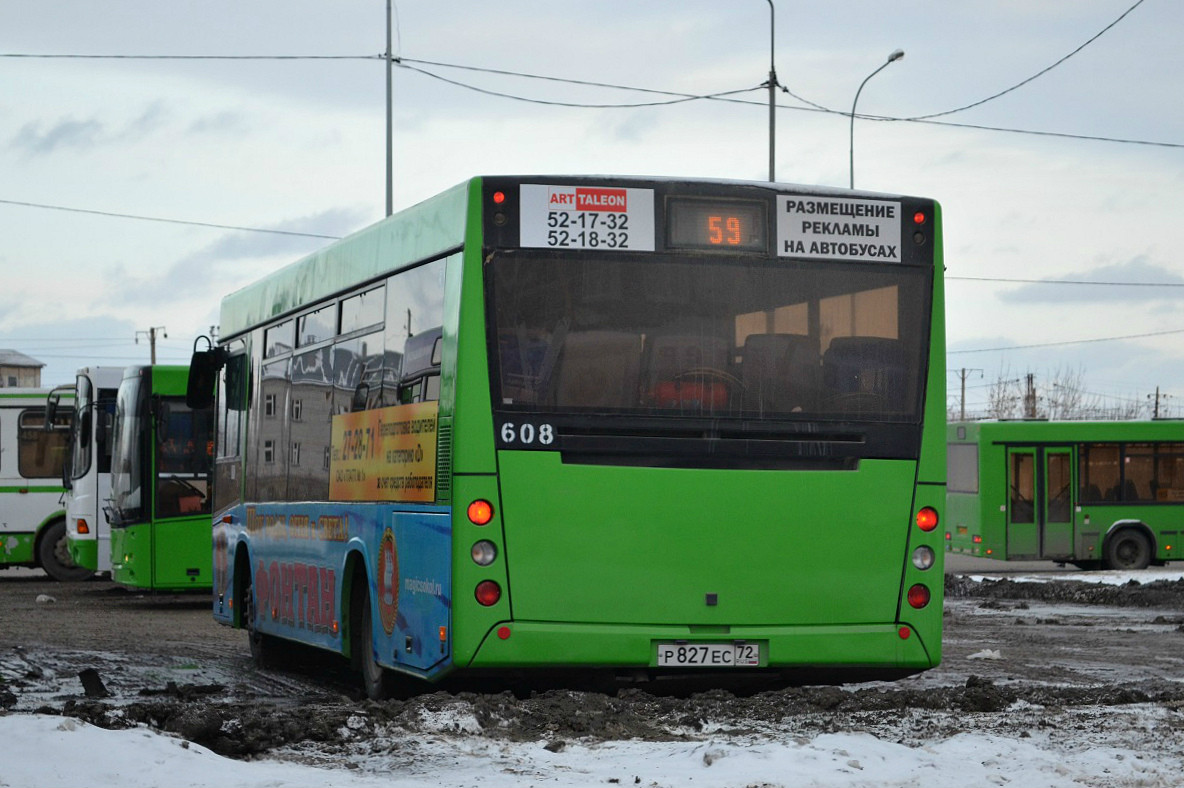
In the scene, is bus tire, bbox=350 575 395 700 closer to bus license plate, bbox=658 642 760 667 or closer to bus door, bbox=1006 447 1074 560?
bus license plate, bbox=658 642 760 667

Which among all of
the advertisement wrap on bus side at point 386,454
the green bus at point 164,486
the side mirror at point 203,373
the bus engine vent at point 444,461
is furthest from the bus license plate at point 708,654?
the green bus at point 164,486

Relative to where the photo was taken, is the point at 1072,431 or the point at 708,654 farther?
the point at 1072,431

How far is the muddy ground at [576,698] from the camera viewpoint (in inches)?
340

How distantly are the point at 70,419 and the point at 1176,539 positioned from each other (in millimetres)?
19468

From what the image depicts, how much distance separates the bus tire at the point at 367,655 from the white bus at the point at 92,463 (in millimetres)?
14783

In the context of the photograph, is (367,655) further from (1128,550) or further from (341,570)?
(1128,550)

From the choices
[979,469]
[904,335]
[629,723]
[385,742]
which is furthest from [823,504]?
[979,469]

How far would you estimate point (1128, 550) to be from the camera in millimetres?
33375

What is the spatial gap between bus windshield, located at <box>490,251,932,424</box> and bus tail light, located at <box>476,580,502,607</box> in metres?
0.91

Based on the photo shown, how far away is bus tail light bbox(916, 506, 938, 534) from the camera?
33.0 feet

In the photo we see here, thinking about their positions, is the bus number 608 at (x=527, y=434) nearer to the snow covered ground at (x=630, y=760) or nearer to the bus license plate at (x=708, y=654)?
the bus license plate at (x=708, y=654)

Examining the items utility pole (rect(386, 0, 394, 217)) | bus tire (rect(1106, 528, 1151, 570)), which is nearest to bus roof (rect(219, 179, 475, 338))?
bus tire (rect(1106, 528, 1151, 570))

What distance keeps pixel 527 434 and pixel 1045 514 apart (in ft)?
83.5

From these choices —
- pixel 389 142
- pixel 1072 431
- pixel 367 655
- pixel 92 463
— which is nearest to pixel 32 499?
pixel 92 463
